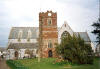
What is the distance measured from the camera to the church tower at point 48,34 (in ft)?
155

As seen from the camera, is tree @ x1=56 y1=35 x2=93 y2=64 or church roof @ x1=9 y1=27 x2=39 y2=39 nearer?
tree @ x1=56 y1=35 x2=93 y2=64

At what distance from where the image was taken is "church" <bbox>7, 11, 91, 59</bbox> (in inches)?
1864

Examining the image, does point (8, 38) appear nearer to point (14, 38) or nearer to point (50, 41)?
point (14, 38)

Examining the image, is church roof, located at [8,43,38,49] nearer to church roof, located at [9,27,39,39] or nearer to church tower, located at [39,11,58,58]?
church roof, located at [9,27,39,39]

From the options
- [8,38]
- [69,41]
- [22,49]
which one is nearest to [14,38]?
[8,38]

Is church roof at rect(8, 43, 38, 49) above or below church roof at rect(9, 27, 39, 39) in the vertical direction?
→ below

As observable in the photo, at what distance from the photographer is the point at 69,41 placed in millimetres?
27406

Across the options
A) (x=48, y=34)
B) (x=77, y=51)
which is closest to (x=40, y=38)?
(x=48, y=34)

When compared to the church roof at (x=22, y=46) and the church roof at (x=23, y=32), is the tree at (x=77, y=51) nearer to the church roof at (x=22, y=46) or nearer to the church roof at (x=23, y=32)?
the church roof at (x=22, y=46)

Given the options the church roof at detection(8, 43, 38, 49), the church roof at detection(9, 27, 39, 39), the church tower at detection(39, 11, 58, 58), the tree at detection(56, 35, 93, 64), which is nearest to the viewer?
the tree at detection(56, 35, 93, 64)

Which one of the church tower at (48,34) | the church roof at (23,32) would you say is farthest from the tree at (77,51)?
the church roof at (23,32)

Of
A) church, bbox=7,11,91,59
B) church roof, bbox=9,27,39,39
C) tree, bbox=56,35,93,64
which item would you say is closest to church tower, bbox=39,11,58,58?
church, bbox=7,11,91,59

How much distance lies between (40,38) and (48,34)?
228 centimetres

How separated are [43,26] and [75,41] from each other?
71.9ft
